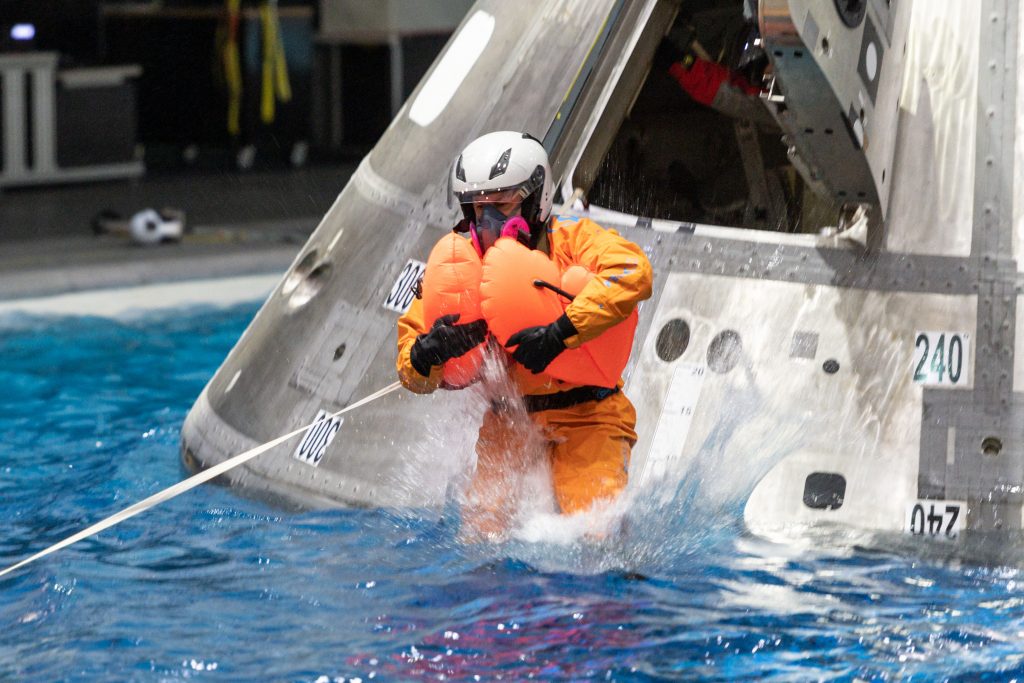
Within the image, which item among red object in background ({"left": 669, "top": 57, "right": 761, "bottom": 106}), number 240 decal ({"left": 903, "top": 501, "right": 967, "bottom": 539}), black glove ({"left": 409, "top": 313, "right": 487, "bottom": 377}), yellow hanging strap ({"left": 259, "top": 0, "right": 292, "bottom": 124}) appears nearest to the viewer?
black glove ({"left": 409, "top": 313, "right": 487, "bottom": 377})

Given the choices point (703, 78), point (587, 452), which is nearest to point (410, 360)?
point (587, 452)

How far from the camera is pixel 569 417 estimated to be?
4527 millimetres

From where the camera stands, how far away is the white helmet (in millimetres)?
4352

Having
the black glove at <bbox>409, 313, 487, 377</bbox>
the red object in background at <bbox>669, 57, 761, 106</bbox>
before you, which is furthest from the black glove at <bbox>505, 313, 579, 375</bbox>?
the red object in background at <bbox>669, 57, 761, 106</bbox>

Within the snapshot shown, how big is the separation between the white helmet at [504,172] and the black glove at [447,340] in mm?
358

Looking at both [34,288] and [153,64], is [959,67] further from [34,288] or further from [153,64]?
[153,64]

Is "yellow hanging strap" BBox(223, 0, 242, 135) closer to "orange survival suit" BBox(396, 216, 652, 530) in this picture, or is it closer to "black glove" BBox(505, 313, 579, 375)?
"orange survival suit" BBox(396, 216, 652, 530)

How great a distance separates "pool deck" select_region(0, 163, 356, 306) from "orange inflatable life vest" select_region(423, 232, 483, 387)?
5428 mm

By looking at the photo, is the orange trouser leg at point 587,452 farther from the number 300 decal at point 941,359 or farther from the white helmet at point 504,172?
the number 300 decal at point 941,359

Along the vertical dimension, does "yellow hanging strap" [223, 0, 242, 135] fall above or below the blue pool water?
above

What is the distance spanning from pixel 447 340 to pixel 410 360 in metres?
0.17

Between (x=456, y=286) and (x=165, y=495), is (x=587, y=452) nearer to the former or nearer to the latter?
(x=456, y=286)

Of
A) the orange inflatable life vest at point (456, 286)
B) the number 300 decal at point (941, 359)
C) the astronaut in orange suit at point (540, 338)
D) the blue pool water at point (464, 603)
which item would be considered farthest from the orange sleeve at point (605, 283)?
the number 300 decal at point (941, 359)

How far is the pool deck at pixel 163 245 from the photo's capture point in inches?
376
